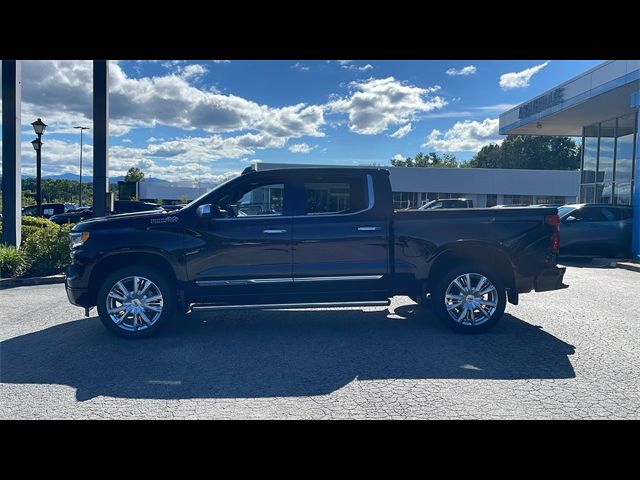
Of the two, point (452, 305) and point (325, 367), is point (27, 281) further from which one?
point (452, 305)

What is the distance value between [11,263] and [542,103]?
19.7 m

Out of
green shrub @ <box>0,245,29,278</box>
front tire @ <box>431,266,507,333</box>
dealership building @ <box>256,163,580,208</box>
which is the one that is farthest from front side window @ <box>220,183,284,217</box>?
dealership building @ <box>256,163,580,208</box>

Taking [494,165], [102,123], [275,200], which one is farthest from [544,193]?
[275,200]

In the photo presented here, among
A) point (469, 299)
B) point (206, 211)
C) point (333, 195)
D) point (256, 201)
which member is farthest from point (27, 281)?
point (469, 299)

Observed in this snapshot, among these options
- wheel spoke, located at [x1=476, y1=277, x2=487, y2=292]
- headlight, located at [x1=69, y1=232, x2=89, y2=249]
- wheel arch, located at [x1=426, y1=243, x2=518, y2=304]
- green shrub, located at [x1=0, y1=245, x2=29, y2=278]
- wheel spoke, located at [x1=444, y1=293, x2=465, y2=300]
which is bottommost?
green shrub, located at [x1=0, y1=245, x2=29, y2=278]

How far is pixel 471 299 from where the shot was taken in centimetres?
633

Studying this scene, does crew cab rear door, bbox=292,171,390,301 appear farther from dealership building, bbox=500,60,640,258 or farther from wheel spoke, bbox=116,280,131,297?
dealership building, bbox=500,60,640,258

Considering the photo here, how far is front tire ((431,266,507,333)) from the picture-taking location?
20.6ft

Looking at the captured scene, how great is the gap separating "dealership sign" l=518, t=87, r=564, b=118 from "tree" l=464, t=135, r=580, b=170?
49.5 m

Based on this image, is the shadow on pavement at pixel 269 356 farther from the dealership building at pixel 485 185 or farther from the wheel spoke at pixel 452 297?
the dealership building at pixel 485 185

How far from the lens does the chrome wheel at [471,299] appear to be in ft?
20.7

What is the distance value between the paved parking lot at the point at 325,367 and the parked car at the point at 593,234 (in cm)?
657

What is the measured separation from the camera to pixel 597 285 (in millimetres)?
9930

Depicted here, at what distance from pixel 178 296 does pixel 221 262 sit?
0.71m
